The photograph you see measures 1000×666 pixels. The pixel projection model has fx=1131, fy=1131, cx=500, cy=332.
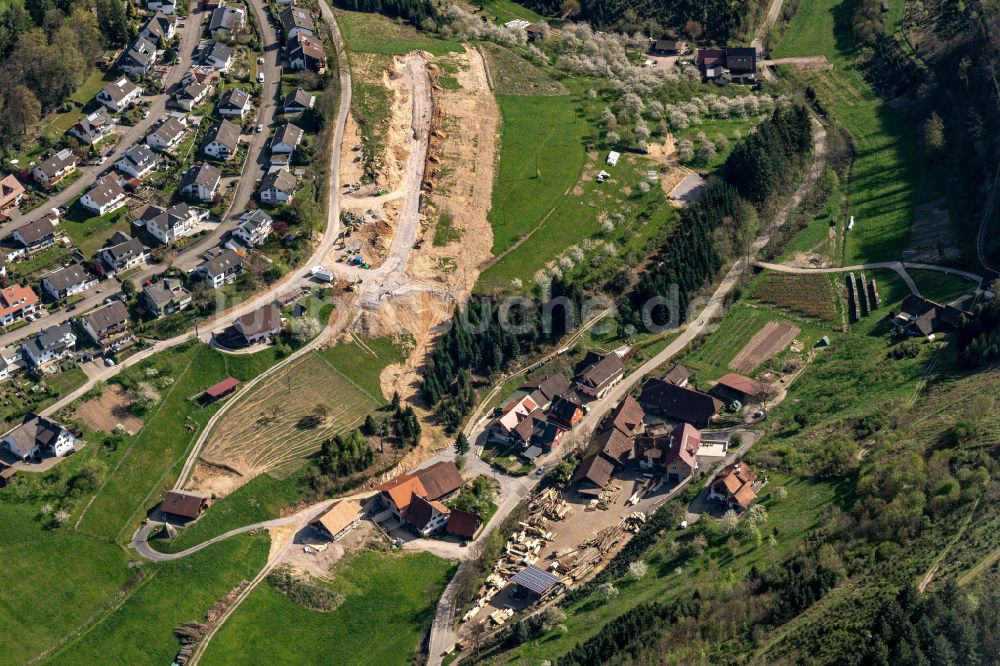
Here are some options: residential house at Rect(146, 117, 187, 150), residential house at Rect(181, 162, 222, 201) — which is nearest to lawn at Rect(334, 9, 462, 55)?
residential house at Rect(146, 117, 187, 150)

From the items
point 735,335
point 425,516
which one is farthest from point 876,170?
point 425,516

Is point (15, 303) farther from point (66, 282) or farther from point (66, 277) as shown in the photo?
point (66, 277)

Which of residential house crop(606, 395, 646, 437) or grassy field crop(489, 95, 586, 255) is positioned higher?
grassy field crop(489, 95, 586, 255)

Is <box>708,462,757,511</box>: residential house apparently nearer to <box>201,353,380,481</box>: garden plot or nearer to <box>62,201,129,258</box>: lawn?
<box>201,353,380,481</box>: garden plot

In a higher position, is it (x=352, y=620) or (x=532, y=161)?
(x=532, y=161)

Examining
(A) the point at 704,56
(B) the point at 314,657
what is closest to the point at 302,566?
(B) the point at 314,657

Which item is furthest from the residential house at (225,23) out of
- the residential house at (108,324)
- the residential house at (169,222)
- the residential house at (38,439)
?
the residential house at (38,439)
